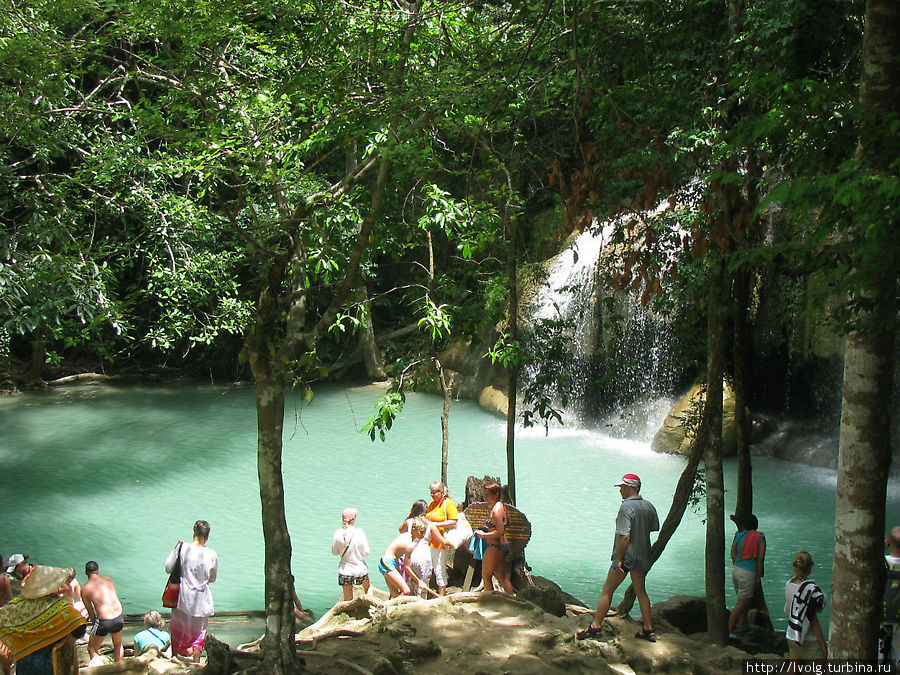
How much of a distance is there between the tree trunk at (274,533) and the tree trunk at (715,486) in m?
3.42

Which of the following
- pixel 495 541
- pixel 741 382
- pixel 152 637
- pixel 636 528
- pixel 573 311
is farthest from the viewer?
pixel 573 311

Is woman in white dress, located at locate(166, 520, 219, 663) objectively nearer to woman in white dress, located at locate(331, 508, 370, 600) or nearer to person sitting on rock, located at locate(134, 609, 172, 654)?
person sitting on rock, located at locate(134, 609, 172, 654)

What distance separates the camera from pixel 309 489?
13.9m

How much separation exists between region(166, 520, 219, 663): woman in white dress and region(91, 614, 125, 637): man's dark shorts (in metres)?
0.42

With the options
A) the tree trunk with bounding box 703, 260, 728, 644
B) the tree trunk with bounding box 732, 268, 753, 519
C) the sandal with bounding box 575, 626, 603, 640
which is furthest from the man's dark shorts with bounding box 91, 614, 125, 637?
the tree trunk with bounding box 732, 268, 753, 519

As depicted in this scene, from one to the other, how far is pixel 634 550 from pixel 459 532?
7.35 ft

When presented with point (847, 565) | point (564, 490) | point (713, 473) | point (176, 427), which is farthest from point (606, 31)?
point (176, 427)

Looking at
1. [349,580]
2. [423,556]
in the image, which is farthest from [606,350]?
[349,580]

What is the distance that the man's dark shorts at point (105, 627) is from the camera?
6645 millimetres

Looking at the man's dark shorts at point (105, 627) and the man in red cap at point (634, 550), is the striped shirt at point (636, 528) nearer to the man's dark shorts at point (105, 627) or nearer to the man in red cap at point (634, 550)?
the man in red cap at point (634, 550)

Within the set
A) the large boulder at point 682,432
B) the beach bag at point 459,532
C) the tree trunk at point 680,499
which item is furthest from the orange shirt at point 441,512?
the large boulder at point 682,432

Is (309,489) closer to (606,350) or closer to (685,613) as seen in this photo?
(606,350)

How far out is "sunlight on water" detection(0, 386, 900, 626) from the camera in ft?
34.3

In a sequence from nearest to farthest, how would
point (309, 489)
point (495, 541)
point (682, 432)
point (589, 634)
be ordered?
point (589, 634), point (495, 541), point (309, 489), point (682, 432)
